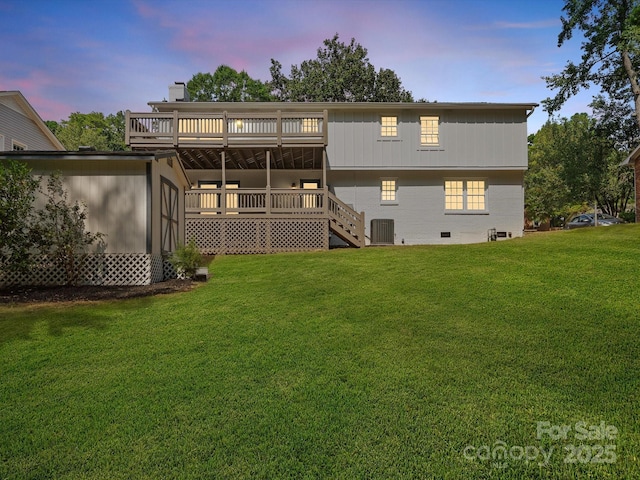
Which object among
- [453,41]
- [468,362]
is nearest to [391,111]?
[453,41]

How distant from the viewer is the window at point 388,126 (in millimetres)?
18484

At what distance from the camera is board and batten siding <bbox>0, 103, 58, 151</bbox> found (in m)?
17.1

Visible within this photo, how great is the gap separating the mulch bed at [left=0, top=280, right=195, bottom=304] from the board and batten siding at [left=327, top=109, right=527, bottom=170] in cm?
1121

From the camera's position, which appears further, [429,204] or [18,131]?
[429,204]

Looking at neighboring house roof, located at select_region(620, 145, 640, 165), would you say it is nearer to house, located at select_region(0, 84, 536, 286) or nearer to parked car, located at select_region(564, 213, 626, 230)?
parked car, located at select_region(564, 213, 626, 230)

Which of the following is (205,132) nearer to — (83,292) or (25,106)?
(83,292)

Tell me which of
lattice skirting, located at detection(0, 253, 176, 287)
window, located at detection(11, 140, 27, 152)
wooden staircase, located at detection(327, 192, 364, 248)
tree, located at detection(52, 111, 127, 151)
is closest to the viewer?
lattice skirting, located at detection(0, 253, 176, 287)

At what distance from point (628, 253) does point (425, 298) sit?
6602mm

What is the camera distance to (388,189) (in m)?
18.8

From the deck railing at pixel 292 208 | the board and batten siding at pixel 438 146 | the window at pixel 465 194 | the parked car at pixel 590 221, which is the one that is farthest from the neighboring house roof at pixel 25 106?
the parked car at pixel 590 221

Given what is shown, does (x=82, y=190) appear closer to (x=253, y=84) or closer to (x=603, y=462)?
(x=603, y=462)

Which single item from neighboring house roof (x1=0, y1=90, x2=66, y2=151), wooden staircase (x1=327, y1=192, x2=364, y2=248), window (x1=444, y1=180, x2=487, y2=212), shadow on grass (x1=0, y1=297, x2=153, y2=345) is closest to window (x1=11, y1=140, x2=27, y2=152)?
neighboring house roof (x1=0, y1=90, x2=66, y2=151)

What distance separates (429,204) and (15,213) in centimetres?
1635

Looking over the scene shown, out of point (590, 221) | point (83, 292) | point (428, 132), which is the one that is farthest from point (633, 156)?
point (83, 292)
